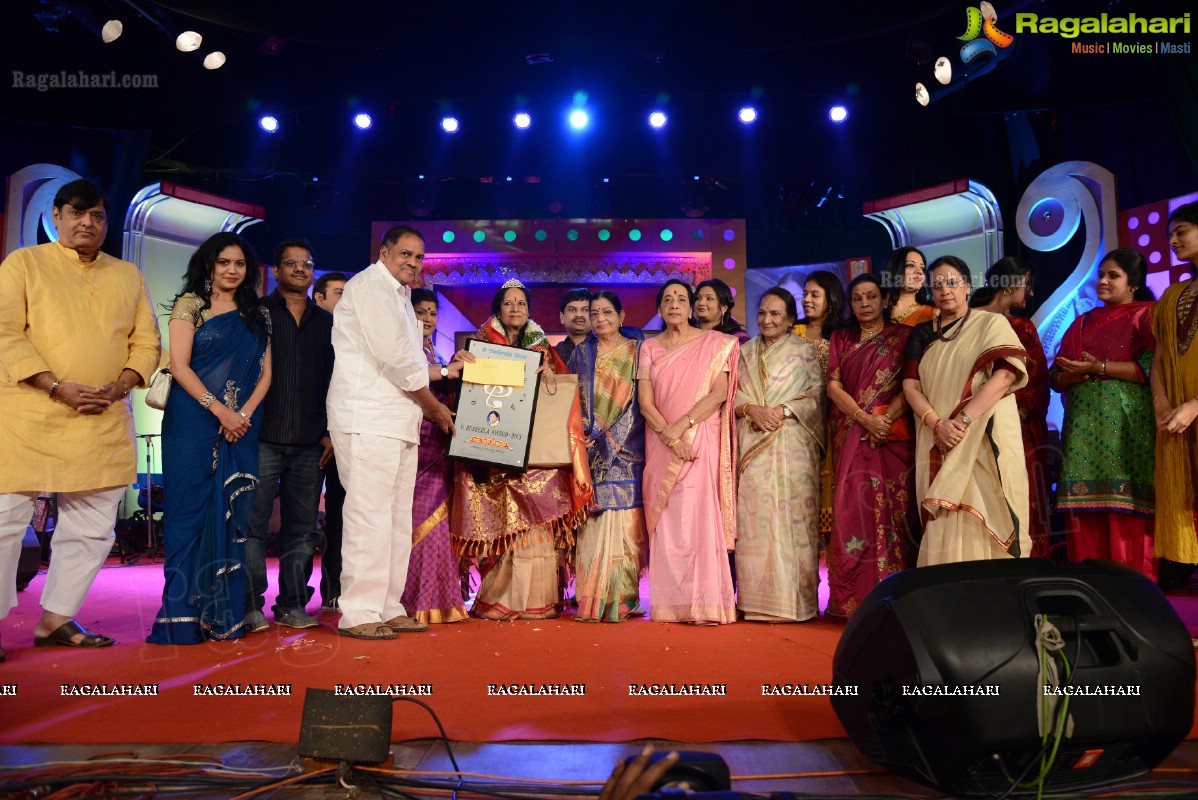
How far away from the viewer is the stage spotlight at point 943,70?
6.79 m

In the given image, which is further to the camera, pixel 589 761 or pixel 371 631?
pixel 371 631

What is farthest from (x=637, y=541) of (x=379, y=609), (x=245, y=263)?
(x=245, y=263)

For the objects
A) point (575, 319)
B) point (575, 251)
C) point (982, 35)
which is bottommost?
point (575, 319)

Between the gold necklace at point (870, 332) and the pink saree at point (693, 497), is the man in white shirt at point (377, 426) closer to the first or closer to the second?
the pink saree at point (693, 497)

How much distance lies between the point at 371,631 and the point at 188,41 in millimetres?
5182

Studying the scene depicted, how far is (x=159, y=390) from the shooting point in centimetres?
363

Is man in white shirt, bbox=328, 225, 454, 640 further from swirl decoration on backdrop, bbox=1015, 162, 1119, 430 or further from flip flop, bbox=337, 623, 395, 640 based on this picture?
swirl decoration on backdrop, bbox=1015, 162, 1119, 430

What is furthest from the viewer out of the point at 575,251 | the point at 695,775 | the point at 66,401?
the point at 575,251

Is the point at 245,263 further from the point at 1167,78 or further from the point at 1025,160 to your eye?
the point at 1025,160

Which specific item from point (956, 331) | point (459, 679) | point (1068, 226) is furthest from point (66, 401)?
point (1068, 226)

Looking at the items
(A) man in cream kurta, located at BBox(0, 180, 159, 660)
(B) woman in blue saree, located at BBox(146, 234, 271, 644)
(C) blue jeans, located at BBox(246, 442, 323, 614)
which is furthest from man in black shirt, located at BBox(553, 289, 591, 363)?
(A) man in cream kurta, located at BBox(0, 180, 159, 660)

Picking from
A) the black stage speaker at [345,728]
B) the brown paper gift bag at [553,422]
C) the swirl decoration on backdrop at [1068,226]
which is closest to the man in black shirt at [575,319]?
the brown paper gift bag at [553,422]

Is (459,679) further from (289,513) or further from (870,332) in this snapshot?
(870,332)

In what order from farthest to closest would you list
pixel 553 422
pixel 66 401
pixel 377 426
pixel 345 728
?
pixel 553 422, pixel 377 426, pixel 66 401, pixel 345 728
